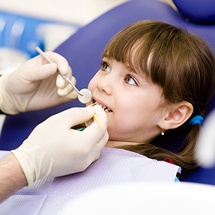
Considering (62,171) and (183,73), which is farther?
(183,73)

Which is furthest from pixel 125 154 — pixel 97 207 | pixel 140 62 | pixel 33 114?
pixel 97 207

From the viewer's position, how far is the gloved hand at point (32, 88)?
4.46ft

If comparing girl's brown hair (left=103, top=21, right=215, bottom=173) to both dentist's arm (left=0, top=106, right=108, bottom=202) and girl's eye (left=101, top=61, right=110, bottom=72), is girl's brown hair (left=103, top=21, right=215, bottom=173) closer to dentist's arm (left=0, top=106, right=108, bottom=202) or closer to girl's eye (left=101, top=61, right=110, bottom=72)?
girl's eye (left=101, top=61, right=110, bottom=72)

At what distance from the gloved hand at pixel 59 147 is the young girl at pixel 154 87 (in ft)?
0.63

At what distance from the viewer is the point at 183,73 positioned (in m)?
1.19

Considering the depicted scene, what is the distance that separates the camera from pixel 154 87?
119cm

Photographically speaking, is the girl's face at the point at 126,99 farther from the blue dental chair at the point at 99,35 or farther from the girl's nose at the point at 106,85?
the blue dental chair at the point at 99,35

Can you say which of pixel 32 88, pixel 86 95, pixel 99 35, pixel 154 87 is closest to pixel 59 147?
pixel 86 95

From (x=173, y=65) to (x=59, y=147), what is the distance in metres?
0.40

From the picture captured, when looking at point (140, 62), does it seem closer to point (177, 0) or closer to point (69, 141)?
point (69, 141)

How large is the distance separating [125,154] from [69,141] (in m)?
0.22

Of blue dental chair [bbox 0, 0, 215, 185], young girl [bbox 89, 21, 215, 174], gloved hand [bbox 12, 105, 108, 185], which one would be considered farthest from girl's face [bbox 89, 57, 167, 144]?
blue dental chair [bbox 0, 0, 215, 185]

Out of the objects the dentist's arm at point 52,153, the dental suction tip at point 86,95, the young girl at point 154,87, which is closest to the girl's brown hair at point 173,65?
the young girl at point 154,87

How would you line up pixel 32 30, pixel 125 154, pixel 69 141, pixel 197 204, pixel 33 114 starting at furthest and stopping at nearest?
pixel 32 30, pixel 33 114, pixel 125 154, pixel 69 141, pixel 197 204
